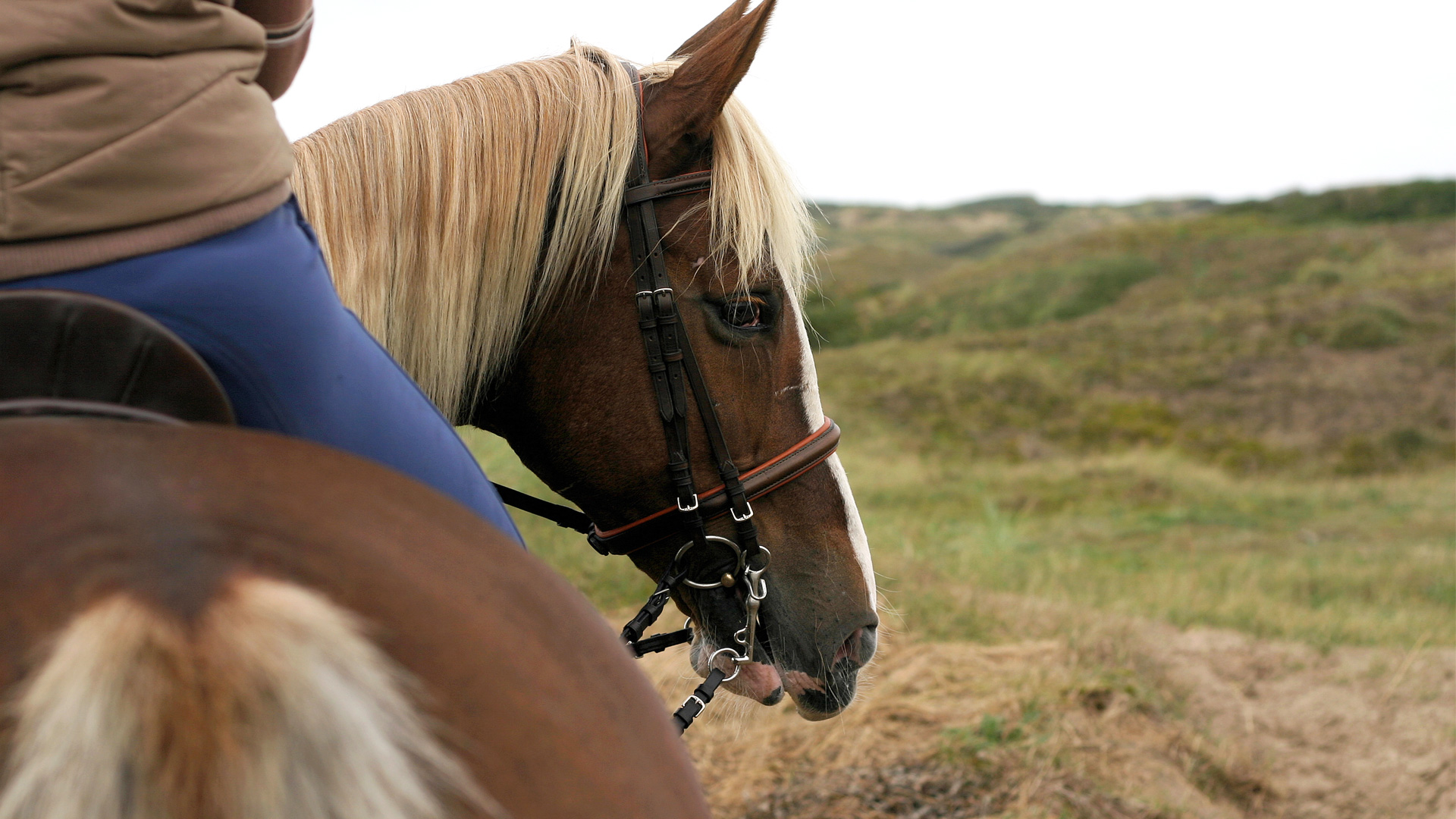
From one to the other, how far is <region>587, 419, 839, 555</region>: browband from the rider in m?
0.72

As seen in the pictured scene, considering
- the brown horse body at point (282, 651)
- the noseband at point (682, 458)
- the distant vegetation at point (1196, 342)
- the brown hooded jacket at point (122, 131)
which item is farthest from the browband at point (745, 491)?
the distant vegetation at point (1196, 342)

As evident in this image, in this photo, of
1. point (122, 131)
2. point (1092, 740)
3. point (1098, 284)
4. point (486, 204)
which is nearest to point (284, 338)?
point (122, 131)

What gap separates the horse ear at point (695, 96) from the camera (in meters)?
1.81

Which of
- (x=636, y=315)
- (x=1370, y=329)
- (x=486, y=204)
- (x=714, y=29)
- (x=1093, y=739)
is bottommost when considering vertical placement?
(x=1093, y=739)

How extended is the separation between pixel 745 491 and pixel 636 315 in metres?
0.44

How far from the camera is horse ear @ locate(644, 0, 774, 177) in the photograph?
1814 mm

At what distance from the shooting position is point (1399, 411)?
15992 mm

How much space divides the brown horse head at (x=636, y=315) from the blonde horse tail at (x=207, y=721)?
45.2 inches

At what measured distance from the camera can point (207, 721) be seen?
67 centimetres

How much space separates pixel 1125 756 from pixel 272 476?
12.7 feet

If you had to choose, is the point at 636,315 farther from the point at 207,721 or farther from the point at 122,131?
the point at 207,721

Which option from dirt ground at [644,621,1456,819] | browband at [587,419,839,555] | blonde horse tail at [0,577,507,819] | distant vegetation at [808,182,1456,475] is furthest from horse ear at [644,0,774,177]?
distant vegetation at [808,182,1456,475]

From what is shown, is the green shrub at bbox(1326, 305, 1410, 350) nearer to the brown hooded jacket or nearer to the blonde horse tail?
the brown hooded jacket

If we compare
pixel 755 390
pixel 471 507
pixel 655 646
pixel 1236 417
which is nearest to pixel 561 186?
pixel 755 390
